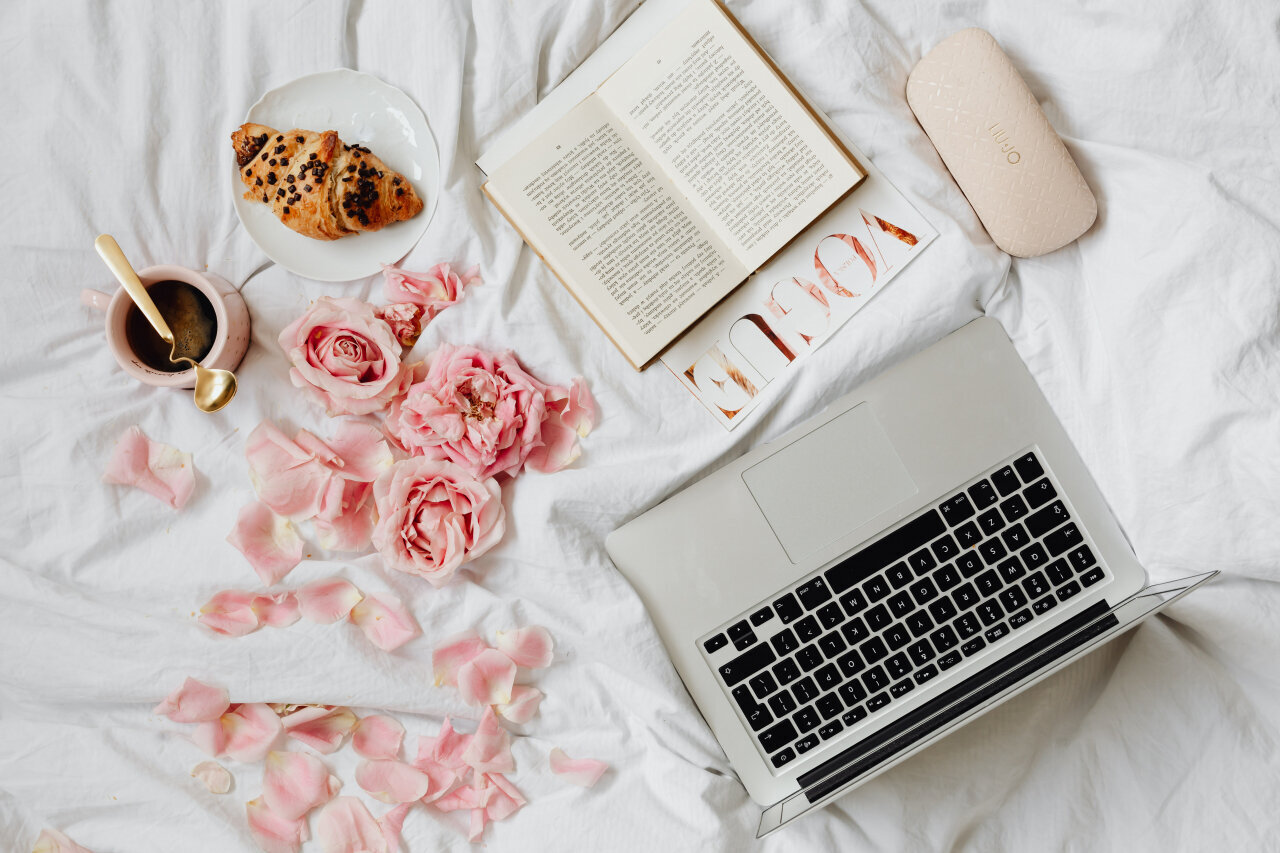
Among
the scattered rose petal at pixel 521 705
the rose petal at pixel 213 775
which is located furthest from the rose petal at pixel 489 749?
the rose petal at pixel 213 775

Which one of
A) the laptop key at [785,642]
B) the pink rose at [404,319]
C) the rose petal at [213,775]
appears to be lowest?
the laptop key at [785,642]

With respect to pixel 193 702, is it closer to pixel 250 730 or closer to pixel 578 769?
pixel 250 730

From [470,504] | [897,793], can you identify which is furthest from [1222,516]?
[470,504]

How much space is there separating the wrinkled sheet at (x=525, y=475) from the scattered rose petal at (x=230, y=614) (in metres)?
0.01

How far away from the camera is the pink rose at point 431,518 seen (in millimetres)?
740

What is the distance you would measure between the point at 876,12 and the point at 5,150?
824mm

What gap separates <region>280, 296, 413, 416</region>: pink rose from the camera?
0.75 m

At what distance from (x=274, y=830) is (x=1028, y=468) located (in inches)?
30.1

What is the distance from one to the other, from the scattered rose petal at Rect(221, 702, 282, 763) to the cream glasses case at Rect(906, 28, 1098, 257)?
810 millimetres

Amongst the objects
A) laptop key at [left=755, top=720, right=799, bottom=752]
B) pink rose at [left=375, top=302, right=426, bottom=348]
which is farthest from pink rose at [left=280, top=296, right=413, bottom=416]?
laptop key at [left=755, top=720, right=799, bottom=752]

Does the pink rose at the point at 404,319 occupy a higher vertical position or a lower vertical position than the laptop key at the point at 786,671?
higher

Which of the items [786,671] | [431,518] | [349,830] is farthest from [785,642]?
[349,830]

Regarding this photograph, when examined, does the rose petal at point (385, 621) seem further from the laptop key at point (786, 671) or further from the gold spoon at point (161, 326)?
the laptop key at point (786, 671)

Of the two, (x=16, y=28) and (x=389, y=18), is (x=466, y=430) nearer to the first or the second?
(x=389, y=18)
